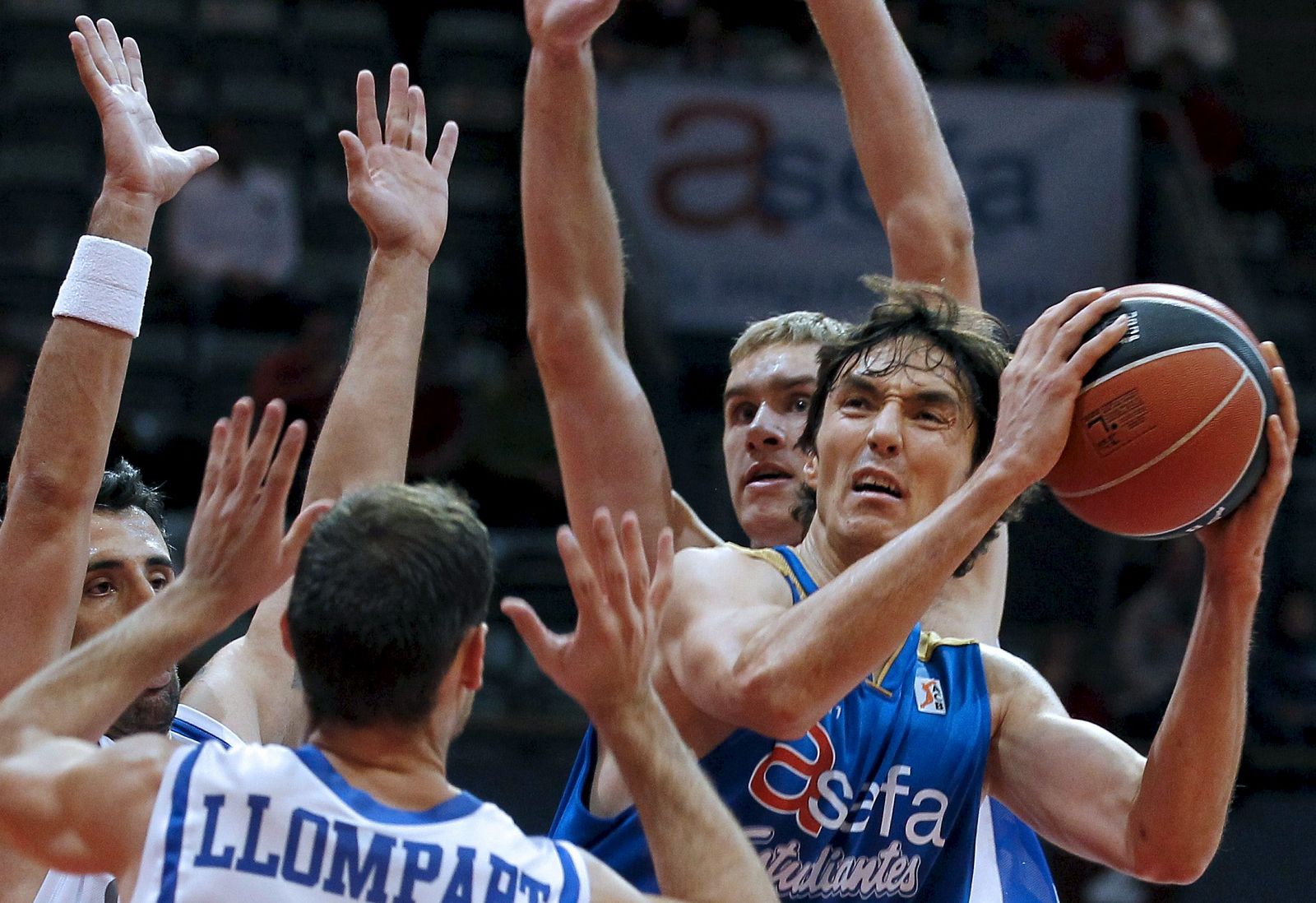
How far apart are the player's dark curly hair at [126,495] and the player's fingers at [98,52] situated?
0.81 meters

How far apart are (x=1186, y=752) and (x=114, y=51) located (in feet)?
8.42

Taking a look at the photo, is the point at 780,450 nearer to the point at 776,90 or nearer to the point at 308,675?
the point at 308,675

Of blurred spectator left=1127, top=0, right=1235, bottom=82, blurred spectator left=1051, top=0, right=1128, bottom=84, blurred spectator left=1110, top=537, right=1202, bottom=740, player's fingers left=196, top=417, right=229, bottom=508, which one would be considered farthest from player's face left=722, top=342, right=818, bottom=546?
blurred spectator left=1127, top=0, right=1235, bottom=82

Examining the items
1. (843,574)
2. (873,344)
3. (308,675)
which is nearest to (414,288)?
(873,344)

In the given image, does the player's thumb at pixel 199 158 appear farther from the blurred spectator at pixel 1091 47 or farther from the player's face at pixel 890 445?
the blurred spectator at pixel 1091 47

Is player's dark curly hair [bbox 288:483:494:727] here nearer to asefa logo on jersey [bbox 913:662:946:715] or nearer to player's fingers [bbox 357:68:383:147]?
asefa logo on jersey [bbox 913:662:946:715]

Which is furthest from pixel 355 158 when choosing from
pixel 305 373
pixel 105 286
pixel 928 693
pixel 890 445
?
pixel 305 373

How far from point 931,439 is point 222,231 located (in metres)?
7.67

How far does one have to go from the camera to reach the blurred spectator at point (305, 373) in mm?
9055

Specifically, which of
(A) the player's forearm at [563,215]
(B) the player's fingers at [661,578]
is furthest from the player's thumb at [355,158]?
(B) the player's fingers at [661,578]

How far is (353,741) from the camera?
92.0 inches

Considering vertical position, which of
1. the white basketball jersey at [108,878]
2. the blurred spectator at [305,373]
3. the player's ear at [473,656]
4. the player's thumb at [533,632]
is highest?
the player's thumb at [533,632]

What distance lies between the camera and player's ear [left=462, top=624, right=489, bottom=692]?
7.86 feet

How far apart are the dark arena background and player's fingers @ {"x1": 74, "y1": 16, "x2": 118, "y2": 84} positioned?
14.9ft
